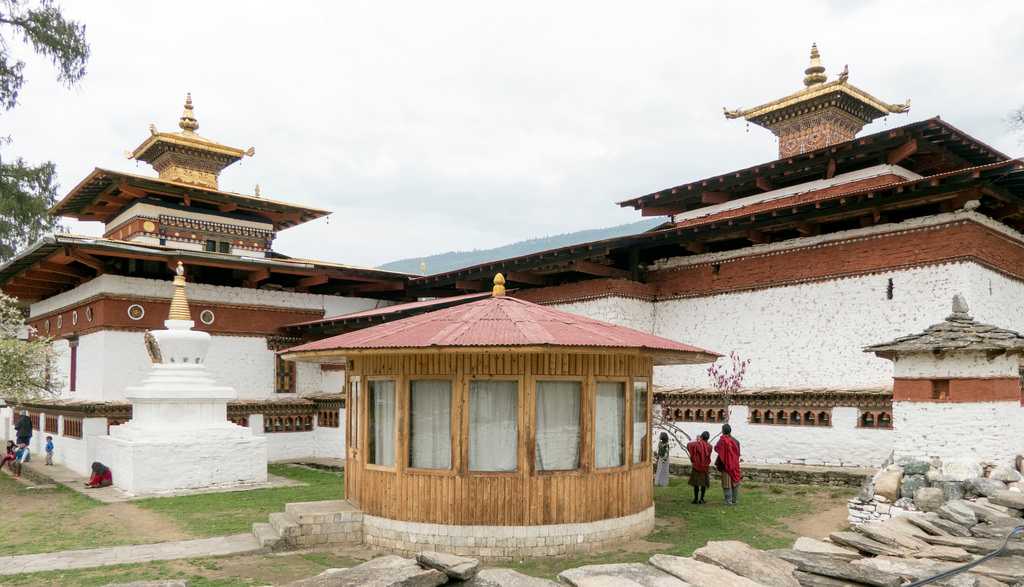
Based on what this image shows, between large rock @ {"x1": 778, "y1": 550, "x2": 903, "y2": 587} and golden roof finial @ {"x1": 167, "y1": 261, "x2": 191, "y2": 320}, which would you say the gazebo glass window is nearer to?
large rock @ {"x1": 778, "y1": 550, "x2": 903, "y2": 587}

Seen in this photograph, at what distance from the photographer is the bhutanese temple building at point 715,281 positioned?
1342 centimetres

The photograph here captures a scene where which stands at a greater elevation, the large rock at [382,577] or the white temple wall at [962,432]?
the white temple wall at [962,432]

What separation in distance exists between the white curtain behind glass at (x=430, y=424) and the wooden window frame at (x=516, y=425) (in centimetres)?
21

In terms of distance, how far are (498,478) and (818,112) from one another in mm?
17045

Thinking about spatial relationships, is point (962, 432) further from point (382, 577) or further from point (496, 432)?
point (382, 577)

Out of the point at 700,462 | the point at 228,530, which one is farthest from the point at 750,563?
the point at 228,530

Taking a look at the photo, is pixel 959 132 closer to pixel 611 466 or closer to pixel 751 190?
pixel 751 190

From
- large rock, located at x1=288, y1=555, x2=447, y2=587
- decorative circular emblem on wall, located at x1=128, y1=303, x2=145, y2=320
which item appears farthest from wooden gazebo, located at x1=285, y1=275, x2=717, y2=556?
decorative circular emblem on wall, located at x1=128, y1=303, x2=145, y2=320

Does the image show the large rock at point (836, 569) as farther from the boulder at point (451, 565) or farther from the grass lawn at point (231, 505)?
the grass lawn at point (231, 505)

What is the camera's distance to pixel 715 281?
55.0ft

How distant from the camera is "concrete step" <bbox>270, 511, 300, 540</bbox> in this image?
9.05 m

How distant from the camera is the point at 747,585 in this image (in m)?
5.92

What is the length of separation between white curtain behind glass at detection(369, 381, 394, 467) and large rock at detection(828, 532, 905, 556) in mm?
5012

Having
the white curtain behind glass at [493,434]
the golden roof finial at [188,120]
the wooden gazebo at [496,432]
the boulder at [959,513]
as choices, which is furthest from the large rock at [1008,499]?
the golden roof finial at [188,120]
